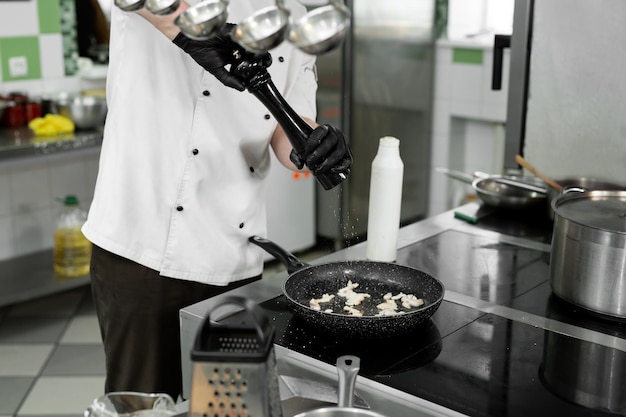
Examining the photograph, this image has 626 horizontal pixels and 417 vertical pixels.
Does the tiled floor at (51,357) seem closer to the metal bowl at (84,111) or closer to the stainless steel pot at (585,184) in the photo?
the metal bowl at (84,111)

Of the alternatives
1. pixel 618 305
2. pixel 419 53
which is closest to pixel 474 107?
pixel 419 53

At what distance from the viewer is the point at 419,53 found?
4.60 m

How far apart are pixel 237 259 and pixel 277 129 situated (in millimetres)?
328

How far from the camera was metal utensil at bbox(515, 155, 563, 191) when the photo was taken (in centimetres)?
207

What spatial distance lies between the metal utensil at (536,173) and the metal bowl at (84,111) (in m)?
2.03

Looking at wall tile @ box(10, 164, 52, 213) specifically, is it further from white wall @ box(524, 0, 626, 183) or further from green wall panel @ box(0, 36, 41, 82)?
white wall @ box(524, 0, 626, 183)

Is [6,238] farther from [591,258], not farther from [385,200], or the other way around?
[591,258]

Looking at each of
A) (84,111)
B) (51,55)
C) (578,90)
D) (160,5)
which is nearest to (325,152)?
(160,5)

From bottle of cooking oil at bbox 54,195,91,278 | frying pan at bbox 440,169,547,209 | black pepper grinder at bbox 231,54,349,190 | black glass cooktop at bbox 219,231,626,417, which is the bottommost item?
bottle of cooking oil at bbox 54,195,91,278

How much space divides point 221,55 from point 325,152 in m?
0.29

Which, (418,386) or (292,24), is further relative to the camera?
(418,386)

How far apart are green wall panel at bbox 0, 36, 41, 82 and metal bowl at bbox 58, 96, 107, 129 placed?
0.30 m

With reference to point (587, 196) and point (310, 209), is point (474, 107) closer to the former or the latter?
point (310, 209)

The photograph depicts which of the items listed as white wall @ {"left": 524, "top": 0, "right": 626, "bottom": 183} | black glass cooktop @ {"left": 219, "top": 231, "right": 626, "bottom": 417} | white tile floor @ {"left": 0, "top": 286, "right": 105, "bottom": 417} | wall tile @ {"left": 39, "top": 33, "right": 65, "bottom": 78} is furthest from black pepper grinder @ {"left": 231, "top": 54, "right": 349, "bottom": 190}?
wall tile @ {"left": 39, "top": 33, "right": 65, "bottom": 78}
